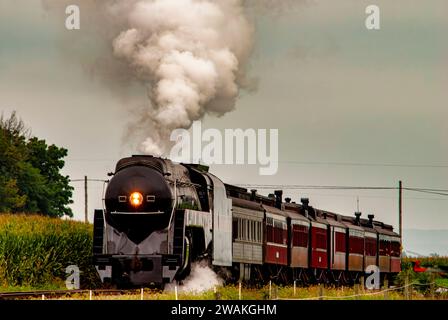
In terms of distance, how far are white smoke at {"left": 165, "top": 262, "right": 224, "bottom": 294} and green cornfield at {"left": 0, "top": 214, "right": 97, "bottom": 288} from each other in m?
8.48

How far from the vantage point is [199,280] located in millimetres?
37375

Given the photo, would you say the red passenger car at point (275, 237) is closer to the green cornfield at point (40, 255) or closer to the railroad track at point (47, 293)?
the green cornfield at point (40, 255)

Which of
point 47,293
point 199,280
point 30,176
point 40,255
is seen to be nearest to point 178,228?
point 199,280

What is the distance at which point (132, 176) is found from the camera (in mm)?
A: 36125

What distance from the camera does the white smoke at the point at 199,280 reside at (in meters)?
36.5

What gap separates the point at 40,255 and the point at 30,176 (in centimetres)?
4997

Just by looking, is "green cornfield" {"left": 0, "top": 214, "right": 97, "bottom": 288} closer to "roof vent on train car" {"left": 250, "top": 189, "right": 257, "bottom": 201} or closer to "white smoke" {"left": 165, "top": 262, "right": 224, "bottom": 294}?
"roof vent on train car" {"left": 250, "top": 189, "right": 257, "bottom": 201}

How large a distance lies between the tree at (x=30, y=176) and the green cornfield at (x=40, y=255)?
4009cm

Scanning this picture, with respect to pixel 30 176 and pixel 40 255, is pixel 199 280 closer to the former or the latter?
pixel 40 255

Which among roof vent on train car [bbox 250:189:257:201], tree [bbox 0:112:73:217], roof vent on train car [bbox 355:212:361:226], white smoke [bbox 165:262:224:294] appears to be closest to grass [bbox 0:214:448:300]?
roof vent on train car [bbox 250:189:257:201]
